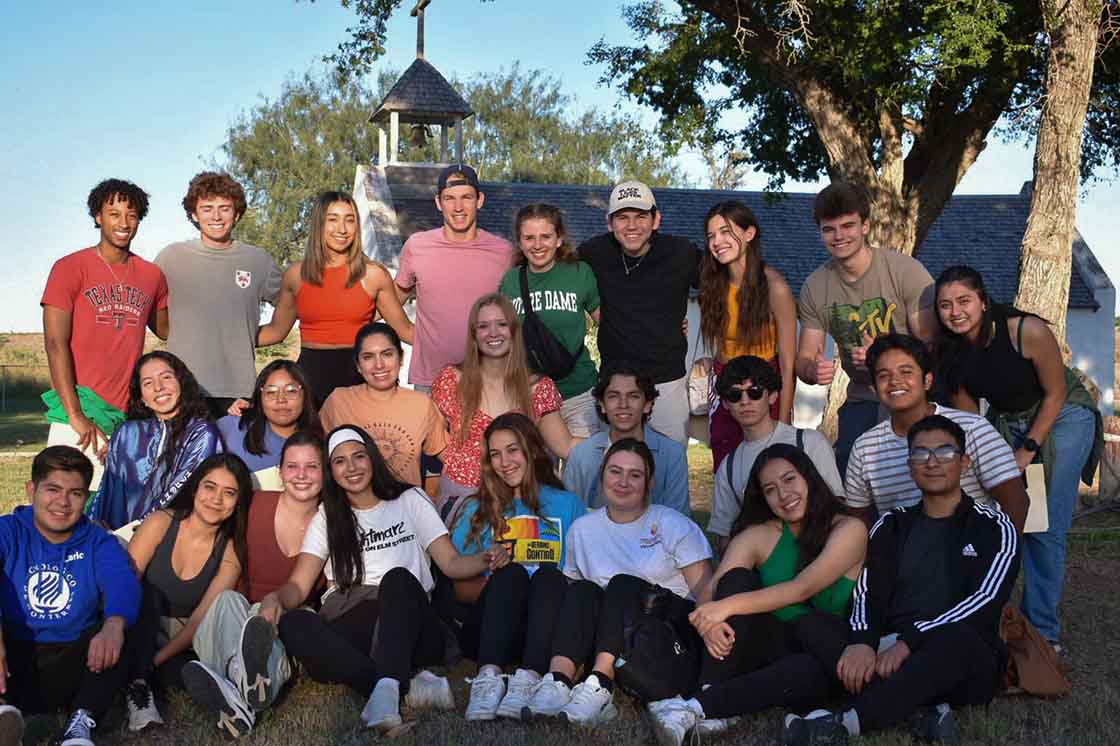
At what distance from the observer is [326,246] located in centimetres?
599

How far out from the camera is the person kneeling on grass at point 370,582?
14.6ft

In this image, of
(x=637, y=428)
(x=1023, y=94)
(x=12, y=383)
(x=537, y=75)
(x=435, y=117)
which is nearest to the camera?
(x=637, y=428)

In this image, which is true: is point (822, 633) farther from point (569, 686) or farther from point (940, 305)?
point (940, 305)

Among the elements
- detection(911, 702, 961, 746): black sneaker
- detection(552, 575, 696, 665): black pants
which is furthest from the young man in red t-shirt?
detection(911, 702, 961, 746): black sneaker

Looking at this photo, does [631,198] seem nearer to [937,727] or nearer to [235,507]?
[235,507]

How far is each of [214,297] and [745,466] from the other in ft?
9.57

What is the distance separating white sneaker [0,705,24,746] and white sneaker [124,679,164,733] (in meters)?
0.50

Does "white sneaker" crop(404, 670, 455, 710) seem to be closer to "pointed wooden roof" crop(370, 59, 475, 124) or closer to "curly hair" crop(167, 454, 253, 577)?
"curly hair" crop(167, 454, 253, 577)

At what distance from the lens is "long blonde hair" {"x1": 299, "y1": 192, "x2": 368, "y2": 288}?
5.95 meters

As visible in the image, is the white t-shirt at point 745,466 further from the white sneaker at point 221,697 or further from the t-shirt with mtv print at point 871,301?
the white sneaker at point 221,697

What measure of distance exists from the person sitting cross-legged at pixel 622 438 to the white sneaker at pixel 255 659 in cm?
175

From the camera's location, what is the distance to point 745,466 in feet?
16.7

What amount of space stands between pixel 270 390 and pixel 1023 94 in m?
11.3

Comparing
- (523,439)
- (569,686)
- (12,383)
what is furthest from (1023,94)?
(12,383)
